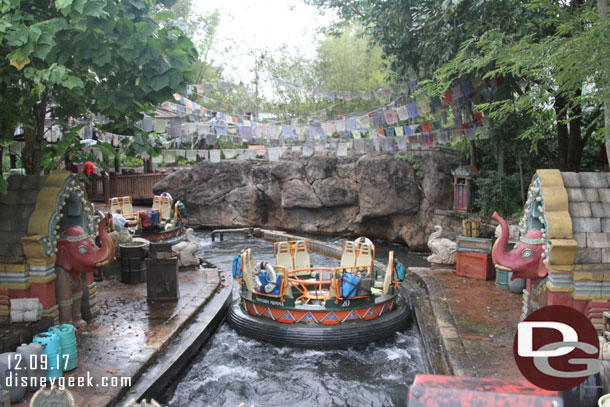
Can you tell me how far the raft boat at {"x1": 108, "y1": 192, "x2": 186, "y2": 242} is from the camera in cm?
1666

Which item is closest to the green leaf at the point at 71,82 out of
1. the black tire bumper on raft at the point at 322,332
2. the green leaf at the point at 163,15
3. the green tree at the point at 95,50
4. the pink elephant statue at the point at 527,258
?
the green tree at the point at 95,50

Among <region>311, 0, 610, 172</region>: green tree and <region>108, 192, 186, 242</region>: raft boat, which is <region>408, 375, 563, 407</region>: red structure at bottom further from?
<region>108, 192, 186, 242</region>: raft boat

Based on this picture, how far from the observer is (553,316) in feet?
7.33

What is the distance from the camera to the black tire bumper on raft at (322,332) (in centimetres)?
892

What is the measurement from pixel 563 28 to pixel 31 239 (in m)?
8.67

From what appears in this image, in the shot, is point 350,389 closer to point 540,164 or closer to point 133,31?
point 133,31

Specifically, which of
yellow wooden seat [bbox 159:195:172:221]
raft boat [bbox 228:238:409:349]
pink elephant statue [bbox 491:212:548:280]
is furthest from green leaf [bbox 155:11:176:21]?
yellow wooden seat [bbox 159:195:172:221]

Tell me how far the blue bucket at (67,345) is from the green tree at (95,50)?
3095 mm

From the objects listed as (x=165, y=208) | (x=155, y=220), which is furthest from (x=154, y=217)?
(x=165, y=208)

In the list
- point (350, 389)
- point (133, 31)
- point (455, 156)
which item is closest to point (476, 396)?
point (350, 389)

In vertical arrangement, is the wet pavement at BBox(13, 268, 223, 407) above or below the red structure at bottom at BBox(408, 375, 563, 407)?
below

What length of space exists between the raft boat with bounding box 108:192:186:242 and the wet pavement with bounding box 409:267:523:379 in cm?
875

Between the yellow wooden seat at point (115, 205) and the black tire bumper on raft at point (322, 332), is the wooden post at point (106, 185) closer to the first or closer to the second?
the yellow wooden seat at point (115, 205)

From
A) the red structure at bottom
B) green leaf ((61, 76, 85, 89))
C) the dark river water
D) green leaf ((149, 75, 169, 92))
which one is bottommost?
the dark river water
